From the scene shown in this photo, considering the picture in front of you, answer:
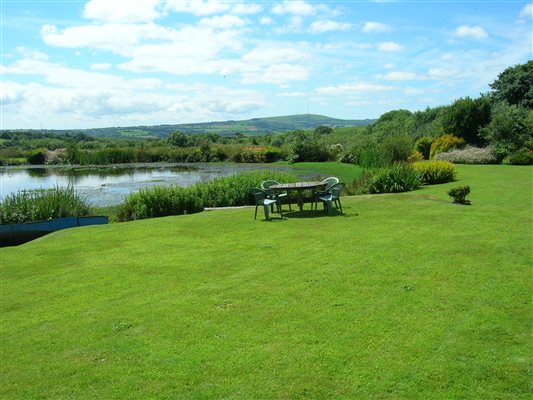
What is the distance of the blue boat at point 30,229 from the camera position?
13.8 m

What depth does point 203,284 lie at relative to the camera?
23.9 feet

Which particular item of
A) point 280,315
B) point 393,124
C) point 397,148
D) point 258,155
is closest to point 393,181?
point 397,148

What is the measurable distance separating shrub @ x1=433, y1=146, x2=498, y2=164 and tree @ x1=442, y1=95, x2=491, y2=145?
9.27ft

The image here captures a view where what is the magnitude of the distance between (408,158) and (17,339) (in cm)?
2521

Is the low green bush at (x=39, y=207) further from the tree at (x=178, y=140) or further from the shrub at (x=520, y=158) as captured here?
the tree at (x=178, y=140)

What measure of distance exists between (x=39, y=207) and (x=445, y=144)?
28.3m

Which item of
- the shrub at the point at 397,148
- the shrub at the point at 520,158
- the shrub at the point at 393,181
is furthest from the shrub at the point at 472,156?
the shrub at the point at 393,181

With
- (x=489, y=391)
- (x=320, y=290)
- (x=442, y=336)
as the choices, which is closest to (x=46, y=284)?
(x=320, y=290)

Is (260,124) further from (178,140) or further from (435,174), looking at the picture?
(435,174)

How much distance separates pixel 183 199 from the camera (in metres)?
17.6

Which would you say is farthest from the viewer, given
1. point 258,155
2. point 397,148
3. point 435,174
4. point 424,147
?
point 258,155

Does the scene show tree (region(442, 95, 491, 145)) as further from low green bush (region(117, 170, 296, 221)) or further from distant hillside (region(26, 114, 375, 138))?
distant hillside (region(26, 114, 375, 138))

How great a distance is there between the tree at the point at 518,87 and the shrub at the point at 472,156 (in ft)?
38.1

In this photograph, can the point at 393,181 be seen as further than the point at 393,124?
No
